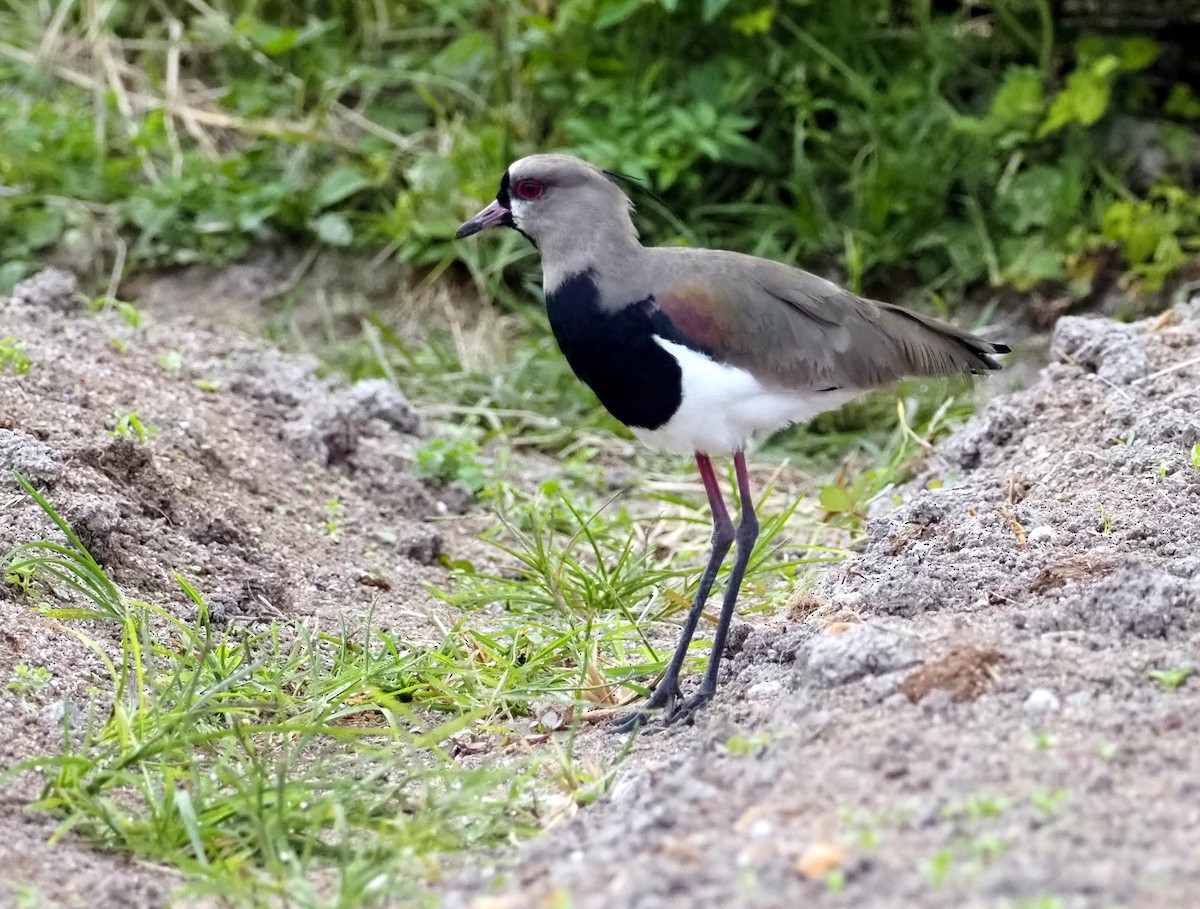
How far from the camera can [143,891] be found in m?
2.56

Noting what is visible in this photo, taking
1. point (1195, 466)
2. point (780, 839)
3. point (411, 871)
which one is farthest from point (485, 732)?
point (1195, 466)

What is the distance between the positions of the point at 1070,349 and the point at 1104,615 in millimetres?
2074

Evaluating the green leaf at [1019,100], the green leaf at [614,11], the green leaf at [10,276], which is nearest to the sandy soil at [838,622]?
the green leaf at [10,276]

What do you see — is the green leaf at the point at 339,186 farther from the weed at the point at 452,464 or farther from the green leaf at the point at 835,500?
the green leaf at the point at 835,500

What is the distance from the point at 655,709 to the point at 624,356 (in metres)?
0.79

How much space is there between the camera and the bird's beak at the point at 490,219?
372 cm

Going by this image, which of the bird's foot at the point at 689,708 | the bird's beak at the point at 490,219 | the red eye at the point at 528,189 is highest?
the red eye at the point at 528,189

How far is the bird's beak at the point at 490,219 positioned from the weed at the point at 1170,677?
1.84 metres

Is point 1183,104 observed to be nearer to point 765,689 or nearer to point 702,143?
point 702,143

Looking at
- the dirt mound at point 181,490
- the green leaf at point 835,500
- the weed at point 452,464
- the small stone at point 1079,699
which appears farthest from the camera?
the weed at point 452,464

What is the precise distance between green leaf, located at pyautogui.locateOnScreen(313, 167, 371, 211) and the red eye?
3.21 m

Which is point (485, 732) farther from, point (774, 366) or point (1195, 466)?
point (1195, 466)

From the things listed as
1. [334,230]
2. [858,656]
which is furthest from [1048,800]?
[334,230]

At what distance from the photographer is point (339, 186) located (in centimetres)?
675
